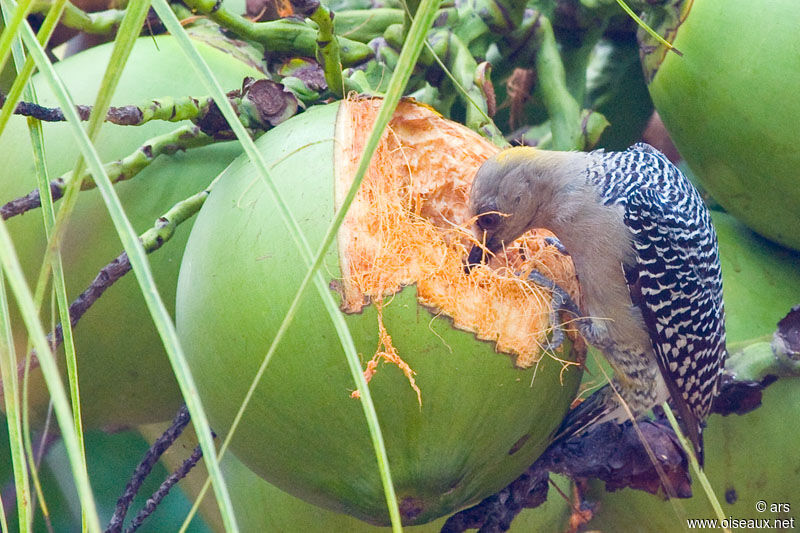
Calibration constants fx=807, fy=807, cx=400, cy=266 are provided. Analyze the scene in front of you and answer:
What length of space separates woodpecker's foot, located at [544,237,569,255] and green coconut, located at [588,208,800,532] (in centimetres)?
39

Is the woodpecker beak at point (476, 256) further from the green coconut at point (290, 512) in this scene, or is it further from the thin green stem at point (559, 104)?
the green coconut at point (290, 512)

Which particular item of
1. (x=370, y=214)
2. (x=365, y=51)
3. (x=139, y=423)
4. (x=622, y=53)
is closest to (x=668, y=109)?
(x=622, y=53)

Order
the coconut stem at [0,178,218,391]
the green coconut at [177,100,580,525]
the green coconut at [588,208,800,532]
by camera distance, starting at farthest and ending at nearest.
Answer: the green coconut at [588,208,800,532]
the coconut stem at [0,178,218,391]
the green coconut at [177,100,580,525]

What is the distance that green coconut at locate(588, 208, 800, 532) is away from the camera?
4.97 feet

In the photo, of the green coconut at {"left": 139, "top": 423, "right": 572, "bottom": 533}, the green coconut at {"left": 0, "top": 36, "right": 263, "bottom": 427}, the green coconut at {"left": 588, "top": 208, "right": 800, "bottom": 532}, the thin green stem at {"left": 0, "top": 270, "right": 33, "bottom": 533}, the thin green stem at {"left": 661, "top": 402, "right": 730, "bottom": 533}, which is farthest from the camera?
the green coconut at {"left": 588, "top": 208, "right": 800, "bottom": 532}

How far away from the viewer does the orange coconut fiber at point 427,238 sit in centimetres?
103

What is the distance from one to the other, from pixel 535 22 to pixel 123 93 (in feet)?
2.77

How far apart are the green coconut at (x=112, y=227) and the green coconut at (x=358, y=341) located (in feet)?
0.63

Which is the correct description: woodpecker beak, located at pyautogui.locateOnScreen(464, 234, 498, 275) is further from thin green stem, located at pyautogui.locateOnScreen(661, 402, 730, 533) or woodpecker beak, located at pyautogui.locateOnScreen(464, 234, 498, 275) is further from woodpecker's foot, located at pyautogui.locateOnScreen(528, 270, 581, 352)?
thin green stem, located at pyautogui.locateOnScreen(661, 402, 730, 533)

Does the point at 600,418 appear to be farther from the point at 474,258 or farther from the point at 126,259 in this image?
the point at 126,259

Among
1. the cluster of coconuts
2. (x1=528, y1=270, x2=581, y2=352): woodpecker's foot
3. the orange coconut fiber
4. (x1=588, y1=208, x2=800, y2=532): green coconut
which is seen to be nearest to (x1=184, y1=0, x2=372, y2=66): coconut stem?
the cluster of coconuts

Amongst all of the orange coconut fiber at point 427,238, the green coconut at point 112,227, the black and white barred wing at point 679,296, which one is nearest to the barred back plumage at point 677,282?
the black and white barred wing at point 679,296

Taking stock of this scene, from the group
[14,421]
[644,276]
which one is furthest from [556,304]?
[14,421]

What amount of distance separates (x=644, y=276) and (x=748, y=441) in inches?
14.6
